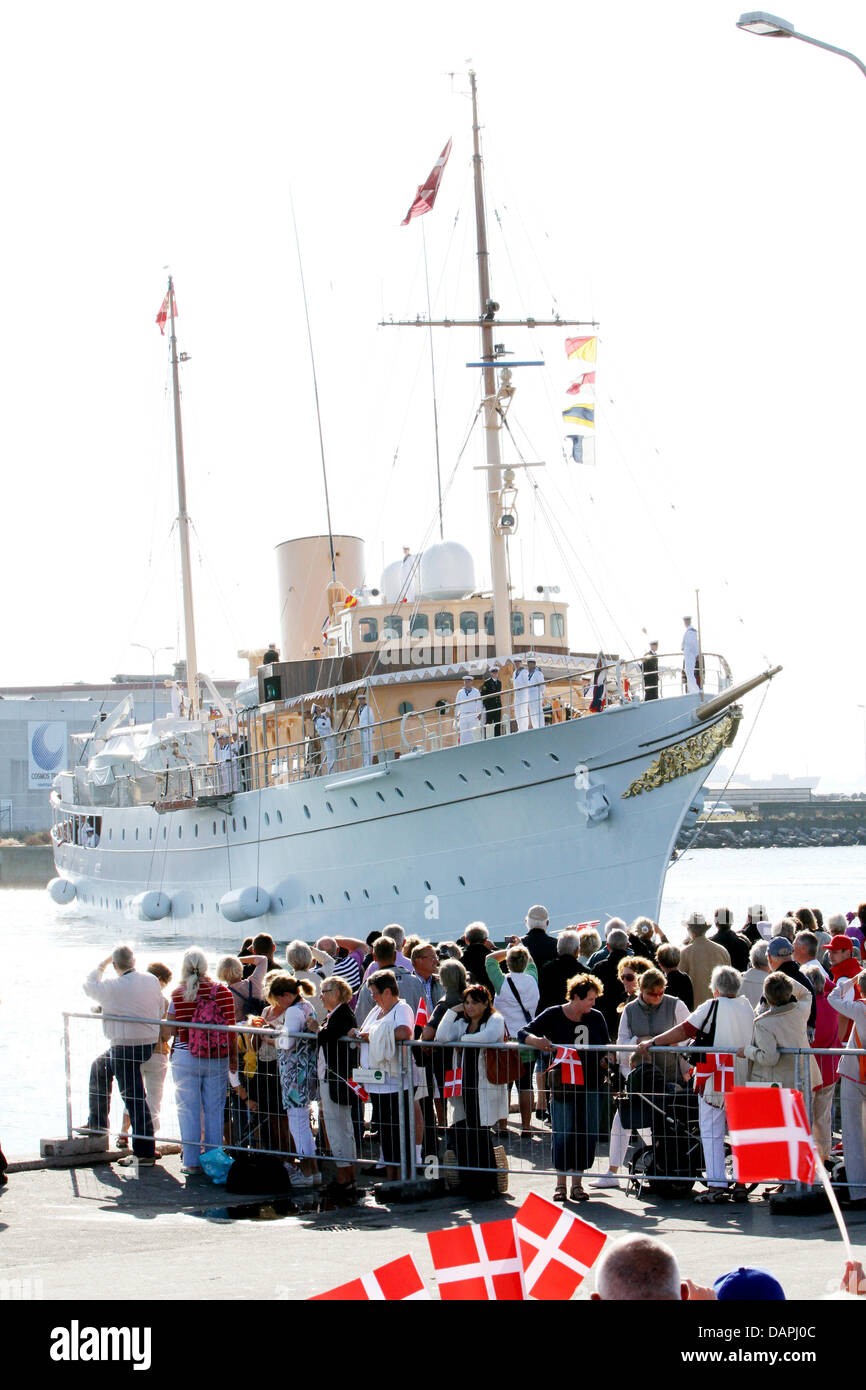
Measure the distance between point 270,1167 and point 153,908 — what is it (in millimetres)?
26052

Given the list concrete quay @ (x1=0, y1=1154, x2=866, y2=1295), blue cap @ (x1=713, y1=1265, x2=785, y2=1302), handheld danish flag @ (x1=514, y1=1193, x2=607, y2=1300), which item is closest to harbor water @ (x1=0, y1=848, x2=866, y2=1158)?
concrete quay @ (x1=0, y1=1154, x2=866, y2=1295)

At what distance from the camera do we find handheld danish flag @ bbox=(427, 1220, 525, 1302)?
3.59m

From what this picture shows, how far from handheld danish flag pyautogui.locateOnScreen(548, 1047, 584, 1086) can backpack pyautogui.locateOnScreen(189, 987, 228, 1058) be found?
7.60 feet

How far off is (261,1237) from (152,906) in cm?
2736

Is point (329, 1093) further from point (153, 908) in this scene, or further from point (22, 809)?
point (22, 809)

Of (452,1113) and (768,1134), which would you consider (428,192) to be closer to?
(452,1113)

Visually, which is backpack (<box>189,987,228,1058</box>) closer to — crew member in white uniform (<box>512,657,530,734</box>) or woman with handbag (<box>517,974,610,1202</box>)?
woman with handbag (<box>517,974,610,1202</box>)

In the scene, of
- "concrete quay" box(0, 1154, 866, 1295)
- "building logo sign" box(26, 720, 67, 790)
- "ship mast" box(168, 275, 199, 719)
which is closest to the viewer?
"concrete quay" box(0, 1154, 866, 1295)

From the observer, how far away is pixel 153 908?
34000 millimetres

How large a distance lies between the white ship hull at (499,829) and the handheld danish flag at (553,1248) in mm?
18675

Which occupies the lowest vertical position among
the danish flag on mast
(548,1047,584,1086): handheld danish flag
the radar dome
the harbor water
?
the harbor water

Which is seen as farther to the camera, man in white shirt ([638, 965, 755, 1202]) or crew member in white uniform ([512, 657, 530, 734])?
crew member in white uniform ([512, 657, 530, 734])

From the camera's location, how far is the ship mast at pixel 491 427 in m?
25.3
